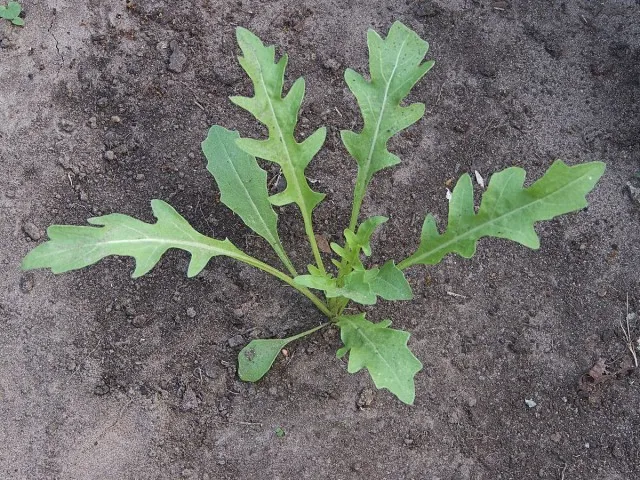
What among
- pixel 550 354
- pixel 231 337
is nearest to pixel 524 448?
pixel 550 354

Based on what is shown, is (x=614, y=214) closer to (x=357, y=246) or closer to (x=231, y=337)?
(x=357, y=246)

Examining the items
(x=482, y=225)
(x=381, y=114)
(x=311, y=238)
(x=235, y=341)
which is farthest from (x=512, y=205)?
(x=235, y=341)

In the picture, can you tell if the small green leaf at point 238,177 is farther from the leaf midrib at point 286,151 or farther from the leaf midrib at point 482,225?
the leaf midrib at point 482,225

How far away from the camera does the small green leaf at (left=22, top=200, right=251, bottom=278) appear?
163 cm

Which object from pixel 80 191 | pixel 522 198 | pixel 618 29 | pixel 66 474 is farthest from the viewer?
pixel 618 29

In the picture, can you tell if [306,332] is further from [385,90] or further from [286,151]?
[385,90]

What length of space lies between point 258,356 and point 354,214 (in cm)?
54

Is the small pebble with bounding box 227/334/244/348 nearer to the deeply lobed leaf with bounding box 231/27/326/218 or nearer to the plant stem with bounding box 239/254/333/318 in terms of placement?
the plant stem with bounding box 239/254/333/318

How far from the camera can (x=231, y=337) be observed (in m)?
2.07

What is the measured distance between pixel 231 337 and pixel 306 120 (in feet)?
2.61

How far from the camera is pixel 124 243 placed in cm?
173

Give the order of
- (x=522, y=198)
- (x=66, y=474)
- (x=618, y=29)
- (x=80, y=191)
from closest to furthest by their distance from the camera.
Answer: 1. (x=522, y=198)
2. (x=66, y=474)
3. (x=80, y=191)
4. (x=618, y=29)

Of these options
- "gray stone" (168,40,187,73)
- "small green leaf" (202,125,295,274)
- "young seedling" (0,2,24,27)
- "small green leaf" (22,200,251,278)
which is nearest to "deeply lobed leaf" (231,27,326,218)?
"small green leaf" (202,125,295,274)

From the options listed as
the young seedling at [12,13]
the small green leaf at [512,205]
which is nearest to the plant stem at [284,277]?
the small green leaf at [512,205]
